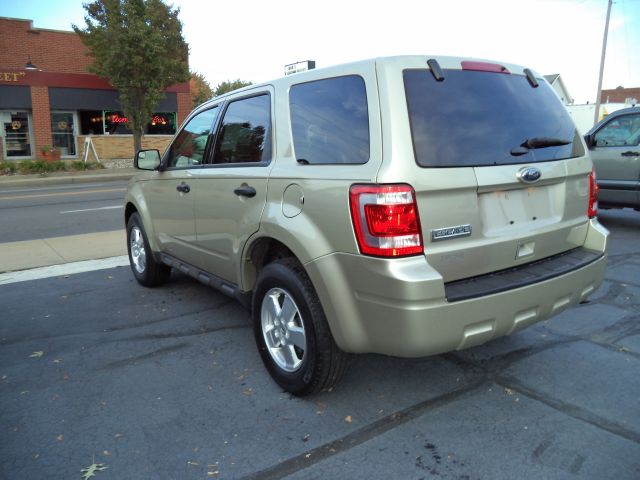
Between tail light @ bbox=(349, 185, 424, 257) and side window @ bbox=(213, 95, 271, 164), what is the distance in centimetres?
108

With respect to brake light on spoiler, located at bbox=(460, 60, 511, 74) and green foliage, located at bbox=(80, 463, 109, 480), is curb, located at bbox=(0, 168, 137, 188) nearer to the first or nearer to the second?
green foliage, located at bbox=(80, 463, 109, 480)

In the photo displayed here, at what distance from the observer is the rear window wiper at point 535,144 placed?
124 inches

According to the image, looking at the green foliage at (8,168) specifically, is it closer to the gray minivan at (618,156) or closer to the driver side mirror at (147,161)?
the driver side mirror at (147,161)

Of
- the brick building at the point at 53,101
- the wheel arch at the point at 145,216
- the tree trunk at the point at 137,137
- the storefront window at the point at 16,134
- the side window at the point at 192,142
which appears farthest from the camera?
the storefront window at the point at 16,134

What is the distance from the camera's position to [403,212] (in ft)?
8.89

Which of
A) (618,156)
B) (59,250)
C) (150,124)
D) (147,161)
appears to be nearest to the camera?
(147,161)

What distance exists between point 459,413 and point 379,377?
0.64 meters

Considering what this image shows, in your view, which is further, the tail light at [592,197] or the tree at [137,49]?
the tree at [137,49]

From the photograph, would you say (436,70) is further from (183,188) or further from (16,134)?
(16,134)

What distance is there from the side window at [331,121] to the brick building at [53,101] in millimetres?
25457

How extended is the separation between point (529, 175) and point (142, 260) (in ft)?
13.5

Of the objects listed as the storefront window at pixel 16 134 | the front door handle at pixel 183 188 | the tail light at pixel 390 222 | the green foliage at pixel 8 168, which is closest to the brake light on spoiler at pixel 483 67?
the tail light at pixel 390 222

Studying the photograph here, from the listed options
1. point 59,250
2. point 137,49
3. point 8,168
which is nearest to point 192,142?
point 59,250

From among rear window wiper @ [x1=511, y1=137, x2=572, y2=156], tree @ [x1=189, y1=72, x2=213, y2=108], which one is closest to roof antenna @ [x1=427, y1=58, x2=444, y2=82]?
rear window wiper @ [x1=511, y1=137, x2=572, y2=156]
